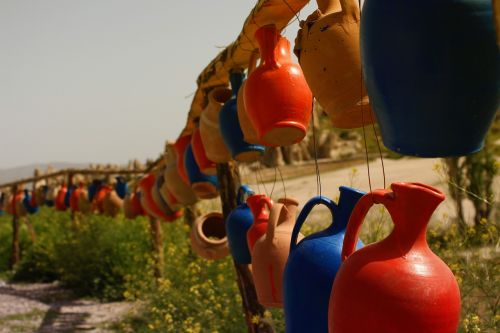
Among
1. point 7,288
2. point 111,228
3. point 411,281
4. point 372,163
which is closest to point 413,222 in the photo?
point 411,281

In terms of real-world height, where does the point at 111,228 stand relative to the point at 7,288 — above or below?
above

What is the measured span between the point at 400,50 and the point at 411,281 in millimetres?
311

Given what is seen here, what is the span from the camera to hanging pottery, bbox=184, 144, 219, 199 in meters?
2.54

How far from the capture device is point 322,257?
102 cm

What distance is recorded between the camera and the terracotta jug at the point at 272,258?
4.53 feet

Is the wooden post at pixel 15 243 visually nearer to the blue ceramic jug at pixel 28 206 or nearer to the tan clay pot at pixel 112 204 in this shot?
the blue ceramic jug at pixel 28 206

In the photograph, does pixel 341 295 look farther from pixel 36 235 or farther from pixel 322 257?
pixel 36 235

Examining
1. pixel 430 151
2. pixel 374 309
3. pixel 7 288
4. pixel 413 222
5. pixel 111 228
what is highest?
pixel 430 151

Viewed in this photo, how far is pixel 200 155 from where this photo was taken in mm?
2367

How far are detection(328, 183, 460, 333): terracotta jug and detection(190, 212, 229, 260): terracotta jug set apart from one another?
1.82m

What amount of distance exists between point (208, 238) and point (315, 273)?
5.88ft

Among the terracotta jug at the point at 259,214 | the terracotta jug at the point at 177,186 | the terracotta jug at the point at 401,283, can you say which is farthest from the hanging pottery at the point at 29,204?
the terracotta jug at the point at 401,283

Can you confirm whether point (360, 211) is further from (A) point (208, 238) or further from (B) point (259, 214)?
(A) point (208, 238)

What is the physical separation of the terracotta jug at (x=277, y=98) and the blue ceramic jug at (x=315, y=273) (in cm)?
29
